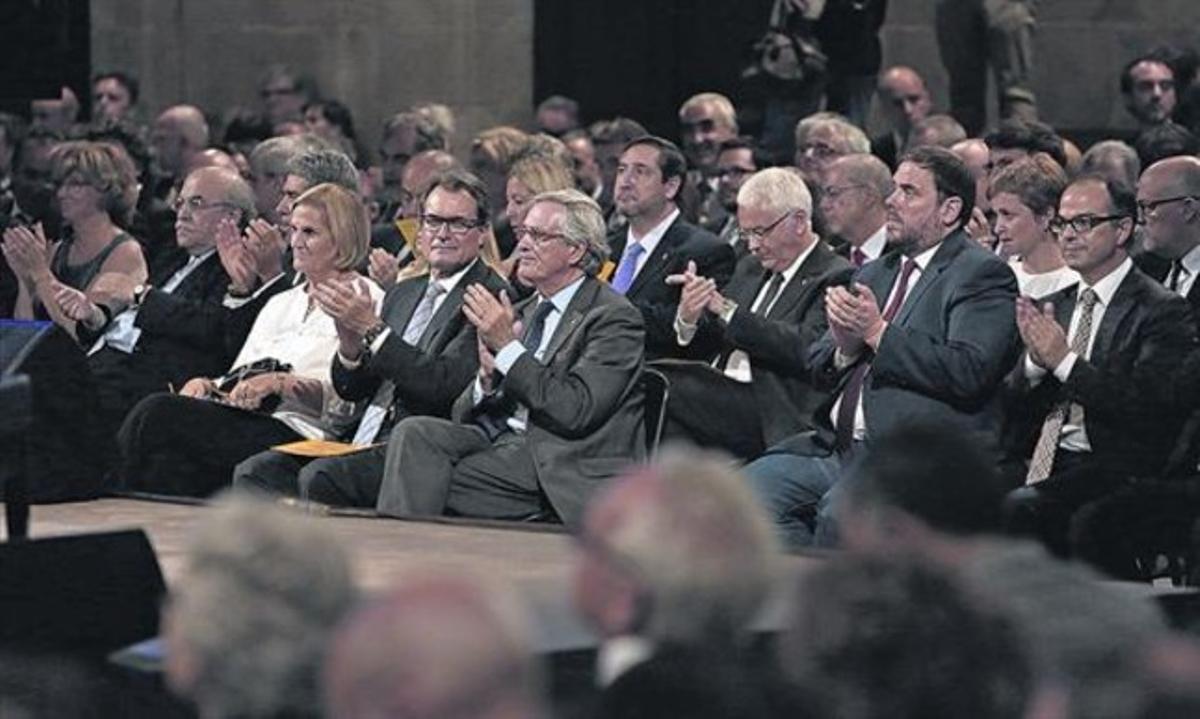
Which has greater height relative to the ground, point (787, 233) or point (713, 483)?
point (713, 483)

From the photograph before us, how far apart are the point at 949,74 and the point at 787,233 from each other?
24.4 feet

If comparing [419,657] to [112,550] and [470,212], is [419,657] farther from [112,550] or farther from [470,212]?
[470,212]

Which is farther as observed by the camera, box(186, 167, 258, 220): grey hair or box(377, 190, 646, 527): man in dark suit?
box(186, 167, 258, 220): grey hair

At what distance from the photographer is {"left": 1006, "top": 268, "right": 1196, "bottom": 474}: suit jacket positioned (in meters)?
9.35

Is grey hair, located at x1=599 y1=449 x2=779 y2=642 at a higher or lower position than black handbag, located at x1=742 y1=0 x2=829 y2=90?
higher

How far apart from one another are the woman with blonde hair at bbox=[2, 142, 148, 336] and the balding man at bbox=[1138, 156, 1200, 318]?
4089 millimetres

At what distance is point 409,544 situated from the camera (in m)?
8.68

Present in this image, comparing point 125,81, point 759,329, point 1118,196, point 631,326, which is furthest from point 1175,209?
point 125,81

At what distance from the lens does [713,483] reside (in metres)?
4.45

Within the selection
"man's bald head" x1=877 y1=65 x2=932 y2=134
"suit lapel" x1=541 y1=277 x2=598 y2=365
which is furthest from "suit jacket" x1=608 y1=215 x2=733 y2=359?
"man's bald head" x1=877 y1=65 x2=932 y2=134

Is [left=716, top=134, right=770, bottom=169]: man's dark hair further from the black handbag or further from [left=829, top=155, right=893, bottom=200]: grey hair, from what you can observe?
[left=829, top=155, right=893, bottom=200]: grey hair

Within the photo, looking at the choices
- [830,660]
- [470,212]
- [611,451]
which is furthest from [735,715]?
[470,212]

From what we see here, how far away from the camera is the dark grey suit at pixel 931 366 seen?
963 cm

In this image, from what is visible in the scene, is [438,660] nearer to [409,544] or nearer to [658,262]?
[409,544]
